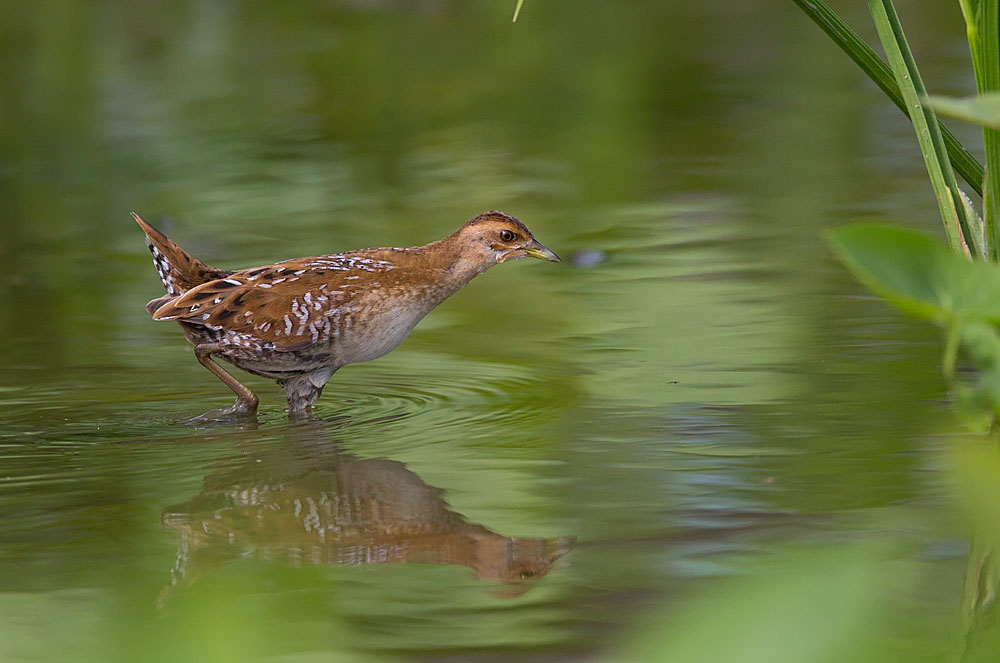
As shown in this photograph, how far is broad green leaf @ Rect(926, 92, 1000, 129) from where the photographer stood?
0.91 meters

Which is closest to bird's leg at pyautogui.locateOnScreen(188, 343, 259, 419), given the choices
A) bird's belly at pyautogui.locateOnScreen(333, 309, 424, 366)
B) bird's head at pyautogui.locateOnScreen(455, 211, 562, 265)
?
bird's belly at pyautogui.locateOnScreen(333, 309, 424, 366)

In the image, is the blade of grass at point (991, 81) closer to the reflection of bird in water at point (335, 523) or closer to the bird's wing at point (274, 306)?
the reflection of bird in water at point (335, 523)

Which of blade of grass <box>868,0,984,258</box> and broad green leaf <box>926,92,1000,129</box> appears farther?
blade of grass <box>868,0,984,258</box>

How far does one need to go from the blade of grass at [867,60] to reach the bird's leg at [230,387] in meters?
2.59

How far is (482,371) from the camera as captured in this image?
5219 millimetres

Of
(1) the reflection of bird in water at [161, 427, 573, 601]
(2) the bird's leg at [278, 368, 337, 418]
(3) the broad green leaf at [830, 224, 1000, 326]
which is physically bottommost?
(1) the reflection of bird in water at [161, 427, 573, 601]

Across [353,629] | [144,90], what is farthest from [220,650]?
[144,90]

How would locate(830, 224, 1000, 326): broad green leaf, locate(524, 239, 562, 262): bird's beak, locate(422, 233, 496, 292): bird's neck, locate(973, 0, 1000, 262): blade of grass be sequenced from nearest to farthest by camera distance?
locate(830, 224, 1000, 326): broad green leaf, locate(973, 0, 1000, 262): blade of grass, locate(422, 233, 496, 292): bird's neck, locate(524, 239, 562, 262): bird's beak

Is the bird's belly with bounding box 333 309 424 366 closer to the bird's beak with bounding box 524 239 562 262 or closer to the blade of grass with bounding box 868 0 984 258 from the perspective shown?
the bird's beak with bounding box 524 239 562 262

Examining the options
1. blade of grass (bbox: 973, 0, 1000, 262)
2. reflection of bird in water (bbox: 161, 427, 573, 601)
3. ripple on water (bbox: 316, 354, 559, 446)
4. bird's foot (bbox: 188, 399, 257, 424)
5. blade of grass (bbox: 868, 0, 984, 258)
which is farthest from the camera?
bird's foot (bbox: 188, 399, 257, 424)

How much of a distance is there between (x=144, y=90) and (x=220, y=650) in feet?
37.4

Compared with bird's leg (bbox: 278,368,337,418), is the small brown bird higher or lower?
higher

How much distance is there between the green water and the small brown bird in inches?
7.2

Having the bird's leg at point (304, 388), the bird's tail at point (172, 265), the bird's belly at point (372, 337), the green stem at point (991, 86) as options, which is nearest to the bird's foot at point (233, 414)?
the bird's leg at point (304, 388)
